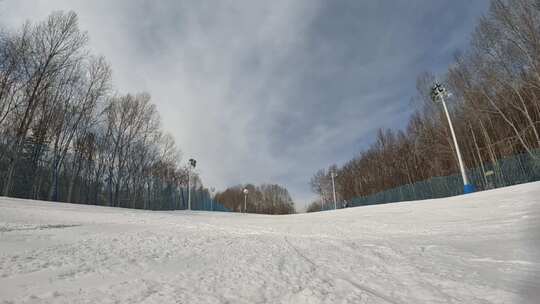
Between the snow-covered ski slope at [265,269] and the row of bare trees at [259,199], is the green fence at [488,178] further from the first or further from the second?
the row of bare trees at [259,199]

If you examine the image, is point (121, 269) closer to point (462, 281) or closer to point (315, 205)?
point (462, 281)

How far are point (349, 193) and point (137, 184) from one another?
4299 cm

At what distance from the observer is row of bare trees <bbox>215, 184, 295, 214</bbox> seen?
72.8 m

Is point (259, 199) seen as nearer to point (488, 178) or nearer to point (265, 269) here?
point (488, 178)

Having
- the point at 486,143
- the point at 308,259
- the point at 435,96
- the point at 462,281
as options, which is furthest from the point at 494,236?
the point at 486,143

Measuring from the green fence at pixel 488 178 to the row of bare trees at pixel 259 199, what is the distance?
45953 mm

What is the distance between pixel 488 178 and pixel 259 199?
2567 inches

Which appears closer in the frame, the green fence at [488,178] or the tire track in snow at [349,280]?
the tire track in snow at [349,280]

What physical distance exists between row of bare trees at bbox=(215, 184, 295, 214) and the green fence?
1809 inches

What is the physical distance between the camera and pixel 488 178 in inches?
748

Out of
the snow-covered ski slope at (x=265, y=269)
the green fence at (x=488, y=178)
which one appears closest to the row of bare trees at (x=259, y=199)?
the green fence at (x=488, y=178)

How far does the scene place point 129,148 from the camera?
2912 cm

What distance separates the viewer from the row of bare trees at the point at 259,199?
72.8 metres

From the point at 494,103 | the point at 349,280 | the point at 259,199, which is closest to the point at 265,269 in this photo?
the point at 349,280
